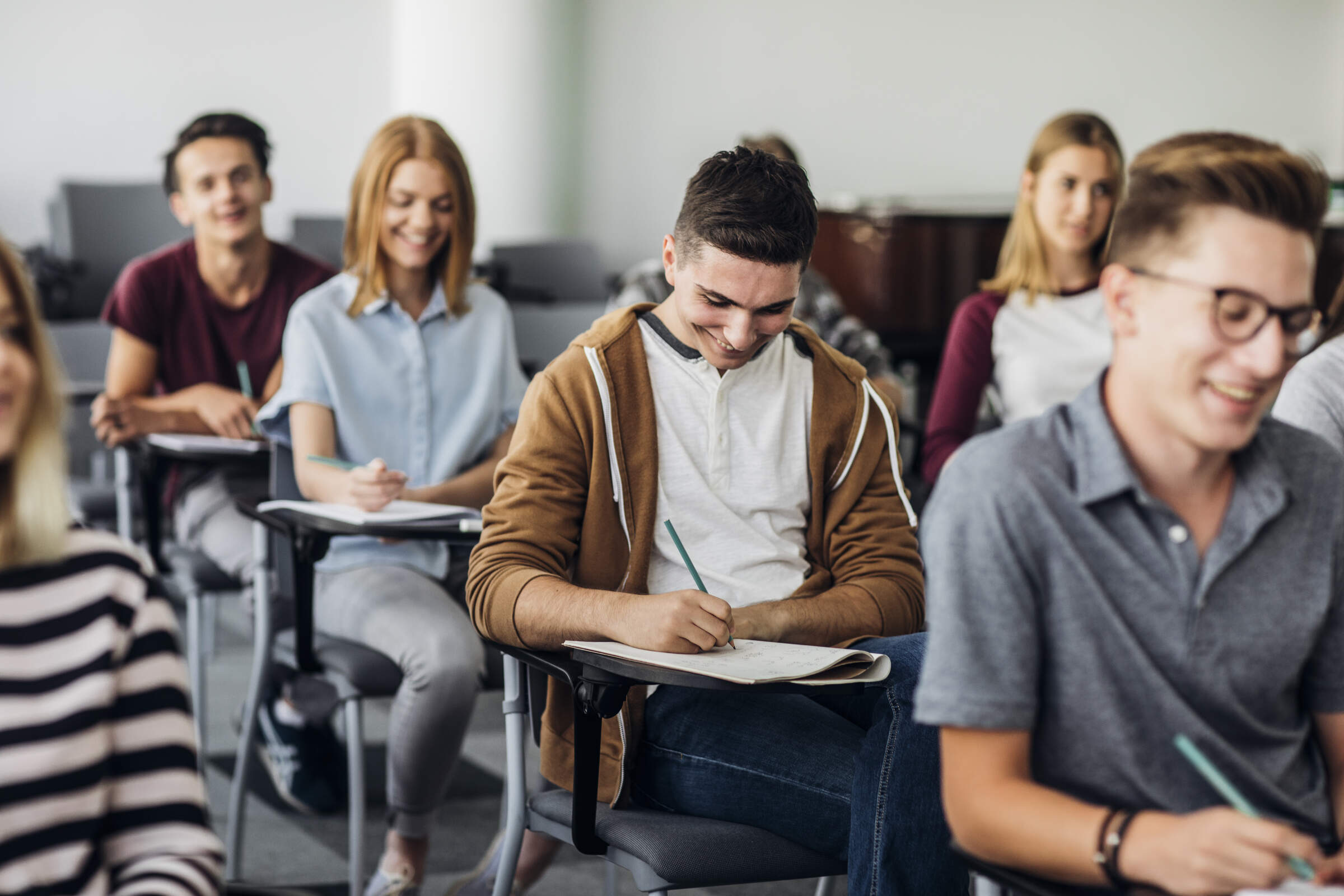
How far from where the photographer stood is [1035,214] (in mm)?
2953

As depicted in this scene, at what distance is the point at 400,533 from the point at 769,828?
2.47 ft

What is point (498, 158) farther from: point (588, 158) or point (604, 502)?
point (604, 502)

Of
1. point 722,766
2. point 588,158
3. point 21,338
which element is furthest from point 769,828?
point 588,158

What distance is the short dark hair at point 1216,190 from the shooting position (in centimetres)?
108

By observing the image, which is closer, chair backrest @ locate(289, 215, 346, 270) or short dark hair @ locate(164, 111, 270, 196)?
short dark hair @ locate(164, 111, 270, 196)

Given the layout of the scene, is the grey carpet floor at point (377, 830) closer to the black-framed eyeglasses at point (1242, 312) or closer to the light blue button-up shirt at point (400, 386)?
the light blue button-up shirt at point (400, 386)

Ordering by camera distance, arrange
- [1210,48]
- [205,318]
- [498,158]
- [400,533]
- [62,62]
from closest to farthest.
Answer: [400,533] < [205,318] < [62,62] < [498,158] < [1210,48]

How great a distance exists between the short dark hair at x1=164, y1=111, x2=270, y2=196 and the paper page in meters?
0.70

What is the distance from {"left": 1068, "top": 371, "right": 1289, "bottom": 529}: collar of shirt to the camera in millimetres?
1108

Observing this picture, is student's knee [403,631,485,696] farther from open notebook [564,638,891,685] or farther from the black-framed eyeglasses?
the black-framed eyeglasses

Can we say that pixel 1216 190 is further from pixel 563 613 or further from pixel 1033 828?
pixel 563 613

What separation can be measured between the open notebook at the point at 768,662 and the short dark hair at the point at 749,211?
0.49 metres

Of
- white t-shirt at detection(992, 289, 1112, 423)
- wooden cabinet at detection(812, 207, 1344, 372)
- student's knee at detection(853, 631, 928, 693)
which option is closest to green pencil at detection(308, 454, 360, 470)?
student's knee at detection(853, 631, 928, 693)

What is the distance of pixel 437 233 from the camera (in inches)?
101
